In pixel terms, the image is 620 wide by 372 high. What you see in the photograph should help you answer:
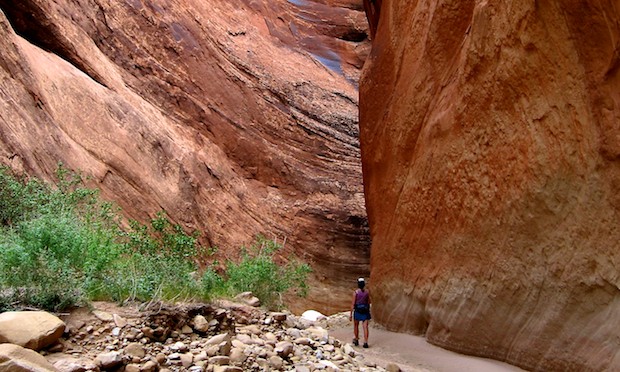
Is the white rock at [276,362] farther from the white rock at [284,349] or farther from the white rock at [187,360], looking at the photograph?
the white rock at [187,360]

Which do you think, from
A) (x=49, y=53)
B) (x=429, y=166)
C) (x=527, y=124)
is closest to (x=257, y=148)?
(x=49, y=53)

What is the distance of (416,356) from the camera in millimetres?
8852

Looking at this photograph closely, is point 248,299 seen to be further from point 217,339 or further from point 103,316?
point 103,316

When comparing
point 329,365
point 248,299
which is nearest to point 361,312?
point 248,299

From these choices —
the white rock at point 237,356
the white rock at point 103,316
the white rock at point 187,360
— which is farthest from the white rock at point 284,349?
the white rock at point 103,316

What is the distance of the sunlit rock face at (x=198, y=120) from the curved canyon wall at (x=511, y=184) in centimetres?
620

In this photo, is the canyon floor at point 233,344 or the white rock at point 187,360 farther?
the white rock at point 187,360

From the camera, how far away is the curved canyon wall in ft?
20.9

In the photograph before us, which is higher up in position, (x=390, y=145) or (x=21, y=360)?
(x=390, y=145)

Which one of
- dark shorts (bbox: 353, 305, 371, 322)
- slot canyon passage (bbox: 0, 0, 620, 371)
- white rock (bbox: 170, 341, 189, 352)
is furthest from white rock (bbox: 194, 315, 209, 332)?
dark shorts (bbox: 353, 305, 371, 322)

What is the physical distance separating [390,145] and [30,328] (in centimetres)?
747

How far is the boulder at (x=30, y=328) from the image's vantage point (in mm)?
4602

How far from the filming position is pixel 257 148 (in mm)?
18641

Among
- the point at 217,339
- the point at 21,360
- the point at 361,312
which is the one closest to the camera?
the point at 21,360
